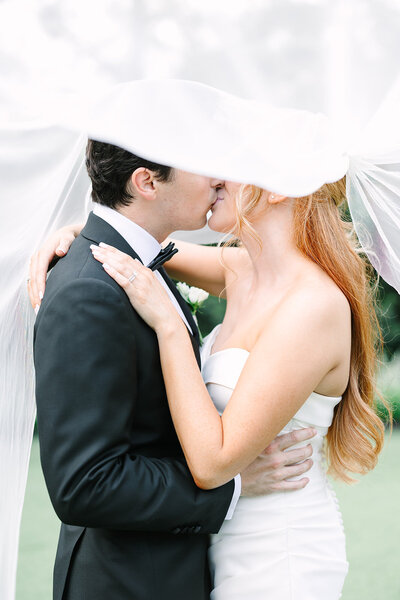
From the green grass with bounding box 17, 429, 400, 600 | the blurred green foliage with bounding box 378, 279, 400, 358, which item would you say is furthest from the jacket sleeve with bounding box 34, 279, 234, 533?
the blurred green foliage with bounding box 378, 279, 400, 358

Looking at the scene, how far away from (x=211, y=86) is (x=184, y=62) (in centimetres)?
7

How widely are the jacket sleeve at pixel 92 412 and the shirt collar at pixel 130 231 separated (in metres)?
0.27

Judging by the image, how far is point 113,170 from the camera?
181cm

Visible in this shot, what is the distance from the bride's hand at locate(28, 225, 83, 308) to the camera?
6.31ft

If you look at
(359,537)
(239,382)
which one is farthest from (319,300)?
(359,537)

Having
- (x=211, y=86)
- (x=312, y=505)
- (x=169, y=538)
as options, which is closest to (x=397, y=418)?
(x=312, y=505)

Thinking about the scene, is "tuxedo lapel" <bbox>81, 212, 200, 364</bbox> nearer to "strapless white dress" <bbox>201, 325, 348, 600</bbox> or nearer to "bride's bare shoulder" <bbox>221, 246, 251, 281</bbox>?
"strapless white dress" <bbox>201, 325, 348, 600</bbox>

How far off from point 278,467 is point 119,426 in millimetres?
600

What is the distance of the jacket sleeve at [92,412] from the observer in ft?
5.10

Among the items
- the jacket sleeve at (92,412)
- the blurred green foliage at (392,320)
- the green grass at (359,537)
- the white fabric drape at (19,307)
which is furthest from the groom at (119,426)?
the blurred green foliage at (392,320)

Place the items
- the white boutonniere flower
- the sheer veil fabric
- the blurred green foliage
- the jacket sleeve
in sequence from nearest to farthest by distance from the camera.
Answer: the sheer veil fabric → the jacket sleeve → the white boutonniere flower → the blurred green foliage

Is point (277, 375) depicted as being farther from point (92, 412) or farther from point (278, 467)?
point (92, 412)

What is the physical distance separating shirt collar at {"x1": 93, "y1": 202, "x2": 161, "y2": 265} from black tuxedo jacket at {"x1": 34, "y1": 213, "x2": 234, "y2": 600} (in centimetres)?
3

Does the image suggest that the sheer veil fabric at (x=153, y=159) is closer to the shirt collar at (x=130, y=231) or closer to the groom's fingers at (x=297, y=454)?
the shirt collar at (x=130, y=231)
